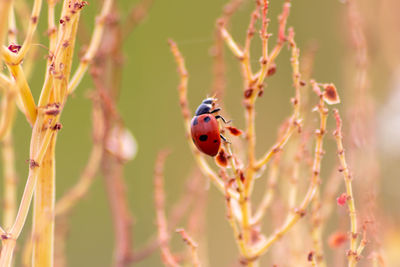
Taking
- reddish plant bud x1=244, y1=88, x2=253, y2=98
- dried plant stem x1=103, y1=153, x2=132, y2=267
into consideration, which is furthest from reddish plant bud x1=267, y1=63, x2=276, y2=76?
dried plant stem x1=103, y1=153, x2=132, y2=267

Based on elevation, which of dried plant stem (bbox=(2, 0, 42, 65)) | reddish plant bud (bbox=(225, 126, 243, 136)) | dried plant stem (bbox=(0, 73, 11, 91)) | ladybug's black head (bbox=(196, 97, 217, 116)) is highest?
ladybug's black head (bbox=(196, 97, 217, 116))

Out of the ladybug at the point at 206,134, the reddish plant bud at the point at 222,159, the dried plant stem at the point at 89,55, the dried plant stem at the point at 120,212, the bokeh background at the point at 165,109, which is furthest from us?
the bokeh background at the point at 165,109

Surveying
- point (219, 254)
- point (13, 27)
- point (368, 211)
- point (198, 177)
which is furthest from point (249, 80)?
point (219, 254)

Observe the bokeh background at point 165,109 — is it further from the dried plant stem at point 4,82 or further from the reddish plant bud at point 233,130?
the dried plant stem at point 4,82

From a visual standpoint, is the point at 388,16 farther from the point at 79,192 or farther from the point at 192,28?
the point at 192,28

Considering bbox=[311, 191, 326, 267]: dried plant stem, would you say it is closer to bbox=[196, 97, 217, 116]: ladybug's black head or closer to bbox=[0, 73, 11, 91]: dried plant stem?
bbox=[196, 97, 217, 116]: ladybug's black head

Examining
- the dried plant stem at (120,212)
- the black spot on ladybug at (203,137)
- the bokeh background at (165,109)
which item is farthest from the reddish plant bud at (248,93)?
the bokeh background at (165,109)
